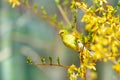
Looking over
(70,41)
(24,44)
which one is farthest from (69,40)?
(24,44)

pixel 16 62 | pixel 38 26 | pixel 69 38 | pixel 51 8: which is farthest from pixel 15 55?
pixel 69 38

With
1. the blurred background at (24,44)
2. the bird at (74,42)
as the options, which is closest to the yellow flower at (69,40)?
the bird at (74,42)

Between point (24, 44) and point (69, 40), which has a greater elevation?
point (24, 44)

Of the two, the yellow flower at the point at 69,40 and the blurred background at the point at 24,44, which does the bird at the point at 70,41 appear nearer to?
the yellow flower at the point at 69,40

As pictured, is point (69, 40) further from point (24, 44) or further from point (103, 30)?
point (24, 44)

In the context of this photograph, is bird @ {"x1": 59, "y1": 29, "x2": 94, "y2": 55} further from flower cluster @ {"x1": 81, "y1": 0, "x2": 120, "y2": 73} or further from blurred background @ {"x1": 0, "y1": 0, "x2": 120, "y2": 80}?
blurred background @ {"x1": 0, "y1": 0, "x2": 120, "y2": 80}

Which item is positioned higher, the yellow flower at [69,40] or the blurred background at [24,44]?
the blurred background at [24,44]

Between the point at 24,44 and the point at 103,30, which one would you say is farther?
the point at 24,44

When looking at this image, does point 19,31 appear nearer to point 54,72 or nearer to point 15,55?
point 15,55

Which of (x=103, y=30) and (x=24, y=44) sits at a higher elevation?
(x=24, y=44)

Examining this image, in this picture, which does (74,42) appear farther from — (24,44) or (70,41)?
(24,44)
